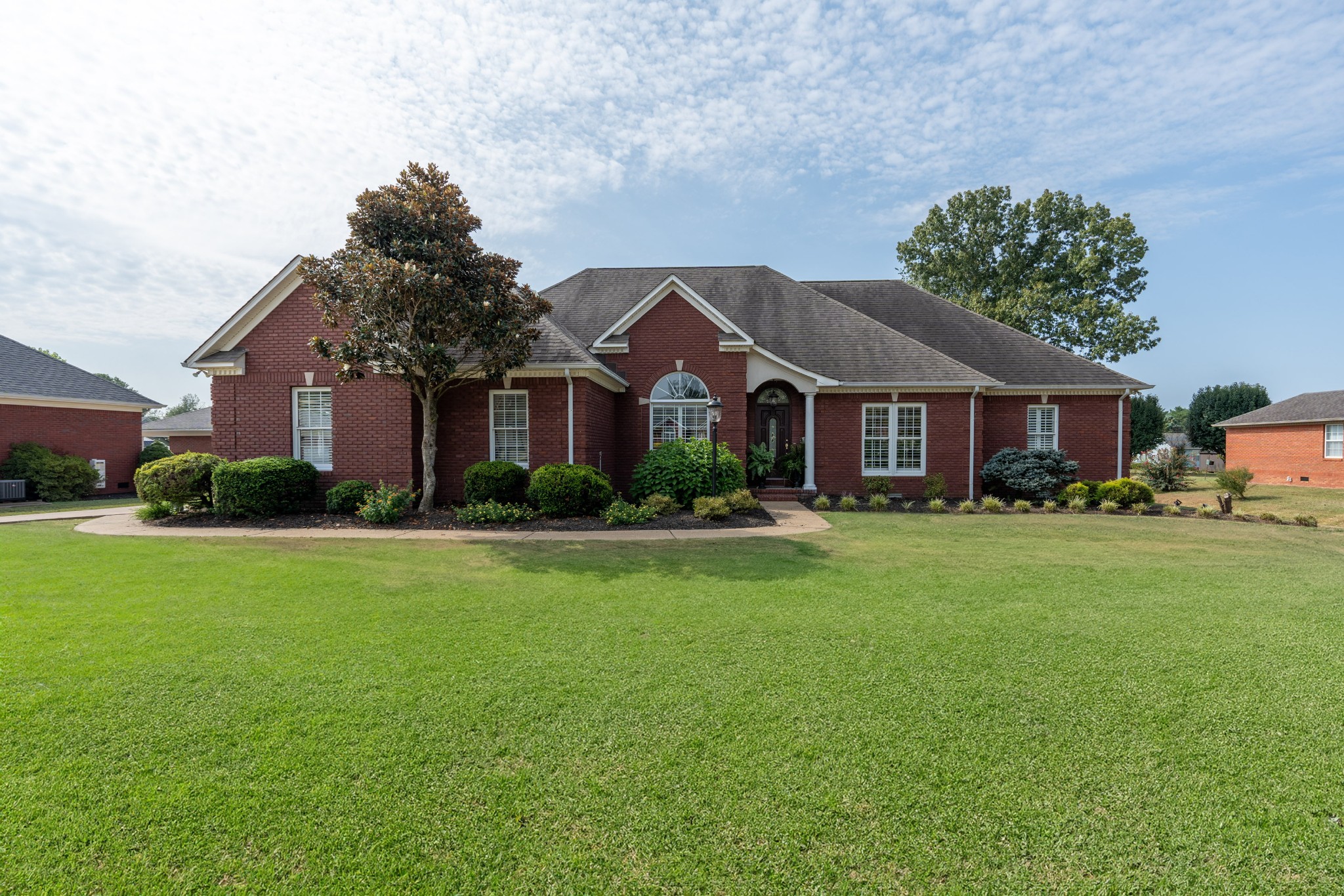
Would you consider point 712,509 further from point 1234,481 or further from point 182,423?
point 182,423

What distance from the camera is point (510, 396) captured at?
14172mm

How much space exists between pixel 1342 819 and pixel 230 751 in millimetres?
5713

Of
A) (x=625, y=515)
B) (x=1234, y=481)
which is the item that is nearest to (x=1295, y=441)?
(x=1234, y=481)

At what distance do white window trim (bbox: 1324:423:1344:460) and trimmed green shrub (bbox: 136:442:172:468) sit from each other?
154 feet

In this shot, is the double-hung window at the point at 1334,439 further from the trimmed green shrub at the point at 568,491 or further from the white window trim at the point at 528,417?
the white window trim at the point at 528,417

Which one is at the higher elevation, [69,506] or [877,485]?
[877,485]

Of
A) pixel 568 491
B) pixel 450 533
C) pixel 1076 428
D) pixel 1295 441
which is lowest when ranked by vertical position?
pixel 450 533

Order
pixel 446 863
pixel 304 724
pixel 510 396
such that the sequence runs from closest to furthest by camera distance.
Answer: pixel 446 863 < pixel 304 724 < pixel 510 396

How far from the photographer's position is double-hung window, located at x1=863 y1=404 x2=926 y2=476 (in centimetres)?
1719

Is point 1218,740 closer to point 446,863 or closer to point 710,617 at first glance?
point 710,617

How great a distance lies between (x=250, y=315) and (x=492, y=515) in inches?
294

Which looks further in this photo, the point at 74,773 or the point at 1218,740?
the point at 1218,740

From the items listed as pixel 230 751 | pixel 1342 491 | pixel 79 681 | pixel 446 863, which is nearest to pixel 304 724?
pixel 230 751

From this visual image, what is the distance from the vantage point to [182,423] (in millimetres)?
33094
